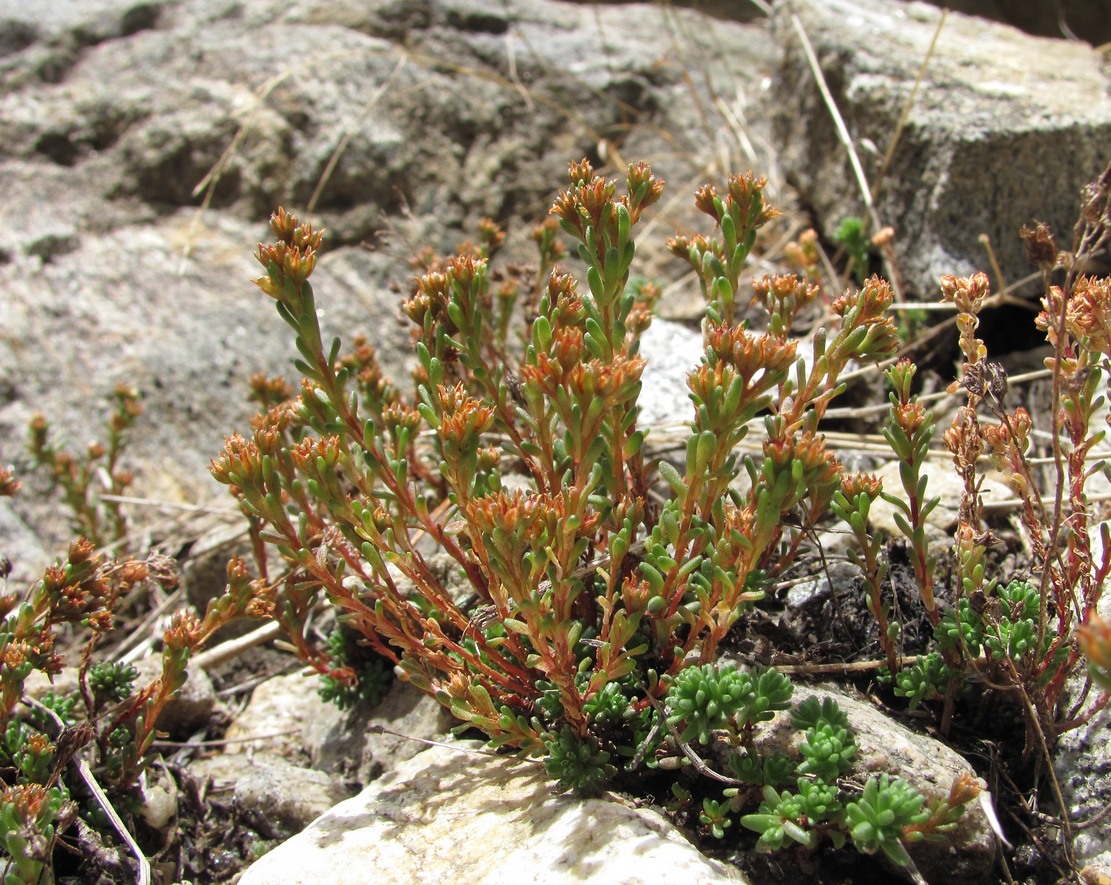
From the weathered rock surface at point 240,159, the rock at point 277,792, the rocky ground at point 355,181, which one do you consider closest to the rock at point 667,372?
the rocky ground at point 355,181

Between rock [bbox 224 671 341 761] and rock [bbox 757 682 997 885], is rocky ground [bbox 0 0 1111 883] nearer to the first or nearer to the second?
rock [bbox 224 671 341 761]

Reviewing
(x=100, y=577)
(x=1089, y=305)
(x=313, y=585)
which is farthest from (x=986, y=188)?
(x=100, y=577)

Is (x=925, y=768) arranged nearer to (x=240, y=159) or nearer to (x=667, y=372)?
(x=667, y=372)

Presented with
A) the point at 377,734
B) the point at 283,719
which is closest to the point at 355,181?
the point at 283,719

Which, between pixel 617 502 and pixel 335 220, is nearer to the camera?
pixel 617 502

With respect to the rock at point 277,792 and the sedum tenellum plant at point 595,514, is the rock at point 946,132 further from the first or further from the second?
the rock at point 277,792

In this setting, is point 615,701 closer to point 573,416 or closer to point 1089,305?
point 573,416
